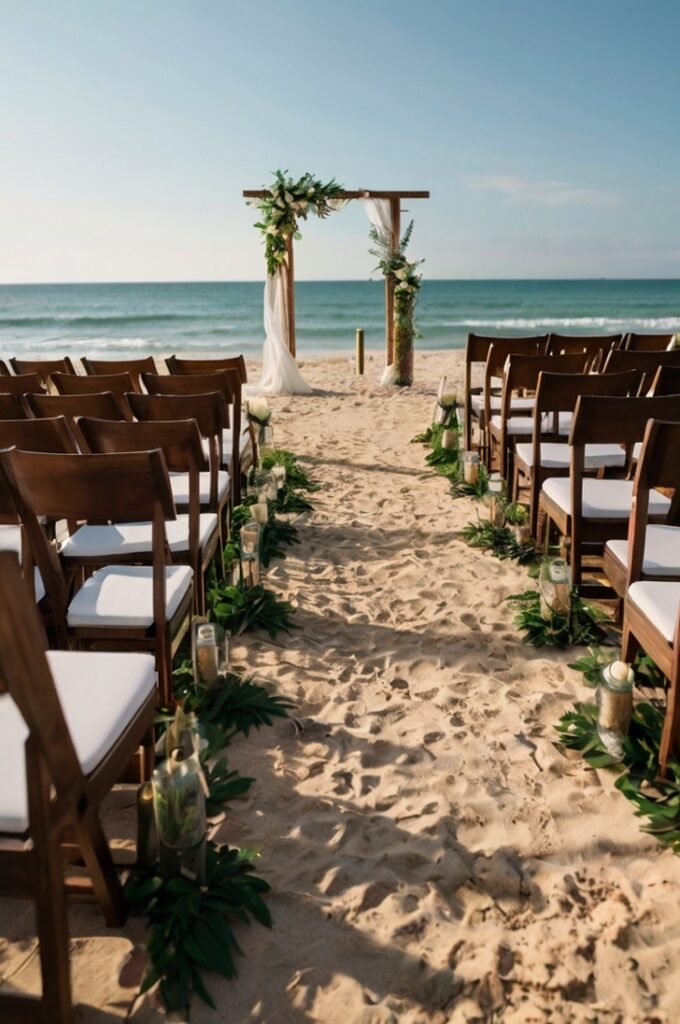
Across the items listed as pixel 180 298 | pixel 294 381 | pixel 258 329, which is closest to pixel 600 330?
pixel 258 329

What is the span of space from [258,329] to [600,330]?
38.6ft

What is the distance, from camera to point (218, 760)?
206 centimetres

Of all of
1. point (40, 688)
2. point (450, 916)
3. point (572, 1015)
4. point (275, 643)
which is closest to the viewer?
point (40, 688)

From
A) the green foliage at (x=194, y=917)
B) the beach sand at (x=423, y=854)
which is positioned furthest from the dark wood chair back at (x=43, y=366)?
the green foliage at (x=194, y=917)

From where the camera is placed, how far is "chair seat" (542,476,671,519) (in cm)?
283

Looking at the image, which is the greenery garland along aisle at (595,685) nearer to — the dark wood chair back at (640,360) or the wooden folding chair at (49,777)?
the dark wood chair back at (640,360)

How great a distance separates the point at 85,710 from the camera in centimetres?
141

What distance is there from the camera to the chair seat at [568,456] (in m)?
3.56

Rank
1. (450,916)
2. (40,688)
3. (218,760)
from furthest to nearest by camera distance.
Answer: (218,760) → (450,916) → (40,688)

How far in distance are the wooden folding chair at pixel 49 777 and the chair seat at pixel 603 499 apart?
1990 millimetres

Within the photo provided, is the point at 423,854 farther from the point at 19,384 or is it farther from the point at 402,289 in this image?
the point at 402,289

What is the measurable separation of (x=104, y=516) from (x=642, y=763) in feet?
5.29

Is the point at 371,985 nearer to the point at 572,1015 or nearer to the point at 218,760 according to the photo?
the point at 572,1015

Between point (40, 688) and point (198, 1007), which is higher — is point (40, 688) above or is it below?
above
